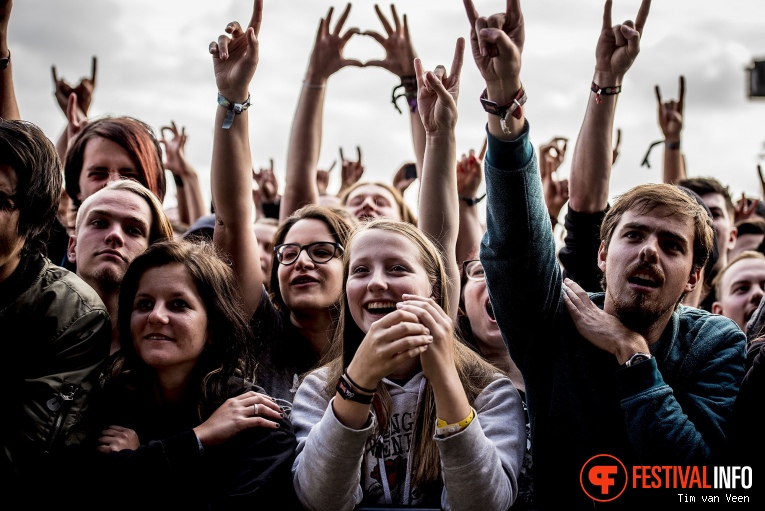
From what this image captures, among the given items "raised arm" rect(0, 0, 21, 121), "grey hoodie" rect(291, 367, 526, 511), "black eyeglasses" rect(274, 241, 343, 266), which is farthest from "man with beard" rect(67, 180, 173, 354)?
"grey hoodie" rect(291, 367, 526, 511)

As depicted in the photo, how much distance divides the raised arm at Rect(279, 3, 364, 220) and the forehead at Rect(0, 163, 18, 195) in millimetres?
1793

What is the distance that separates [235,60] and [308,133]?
100cm

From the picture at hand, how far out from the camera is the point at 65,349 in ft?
8.13

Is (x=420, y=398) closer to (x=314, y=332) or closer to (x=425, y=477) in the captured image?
(x=425, y=477)

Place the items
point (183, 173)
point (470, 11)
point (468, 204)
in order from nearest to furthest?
1. point (470, 11)
2. point (468, 204)
3. point (183, 173)

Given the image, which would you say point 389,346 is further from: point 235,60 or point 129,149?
point 129,149

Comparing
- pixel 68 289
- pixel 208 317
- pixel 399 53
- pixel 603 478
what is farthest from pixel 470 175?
pixel 68 289

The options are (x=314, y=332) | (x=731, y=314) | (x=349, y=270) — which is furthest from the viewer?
(x=731, y=314)

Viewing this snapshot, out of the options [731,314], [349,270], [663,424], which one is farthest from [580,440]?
[731,314]

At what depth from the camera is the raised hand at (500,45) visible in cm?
240

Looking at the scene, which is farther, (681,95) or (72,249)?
(681,95)

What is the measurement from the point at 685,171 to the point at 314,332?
3.02 metres

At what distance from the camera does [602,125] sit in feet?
11.0

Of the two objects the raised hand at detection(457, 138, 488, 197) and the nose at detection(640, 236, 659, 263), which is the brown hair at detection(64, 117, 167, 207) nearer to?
the raised hand at detection(457, 138, 488, 197)
